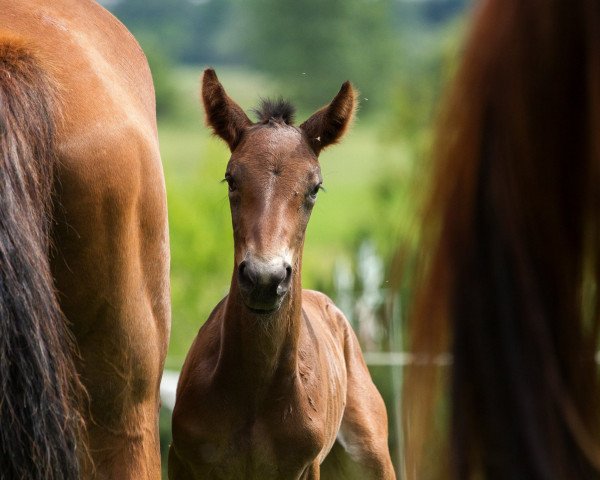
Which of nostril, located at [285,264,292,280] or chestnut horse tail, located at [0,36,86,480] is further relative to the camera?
nostril, located at [285,264,292,280]

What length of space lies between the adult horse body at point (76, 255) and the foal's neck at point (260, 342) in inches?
50.7

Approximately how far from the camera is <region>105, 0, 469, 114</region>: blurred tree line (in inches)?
2630

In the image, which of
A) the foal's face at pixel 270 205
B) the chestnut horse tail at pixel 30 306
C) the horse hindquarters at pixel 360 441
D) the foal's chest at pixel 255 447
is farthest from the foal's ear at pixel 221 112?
the chestnut horse tail at pixel 30 306

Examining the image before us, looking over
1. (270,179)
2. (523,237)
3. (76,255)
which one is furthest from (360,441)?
(523,237)

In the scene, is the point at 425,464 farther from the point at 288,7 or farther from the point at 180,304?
the point at 288,7

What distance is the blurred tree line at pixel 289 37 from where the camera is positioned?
219 feet

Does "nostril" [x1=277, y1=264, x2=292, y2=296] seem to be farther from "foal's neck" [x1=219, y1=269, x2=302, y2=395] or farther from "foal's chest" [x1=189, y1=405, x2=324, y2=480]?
"foal's chest" [x1=189, y1=405, x2=324, y2=480]

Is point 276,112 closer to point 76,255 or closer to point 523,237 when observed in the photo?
point 76,255

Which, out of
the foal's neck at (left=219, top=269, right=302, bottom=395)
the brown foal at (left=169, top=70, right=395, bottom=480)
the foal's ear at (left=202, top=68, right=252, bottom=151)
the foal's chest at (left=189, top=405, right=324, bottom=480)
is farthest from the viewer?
the foal's ear at (left=202, top=68, right=252, bottom=151)

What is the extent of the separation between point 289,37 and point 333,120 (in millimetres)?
72519

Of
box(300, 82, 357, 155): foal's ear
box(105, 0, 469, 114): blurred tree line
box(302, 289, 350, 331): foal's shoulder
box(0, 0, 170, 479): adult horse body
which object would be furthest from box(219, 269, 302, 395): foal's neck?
box(105, 0, 469, 114): blurred tree line

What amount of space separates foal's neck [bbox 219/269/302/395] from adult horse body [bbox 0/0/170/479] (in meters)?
1.29

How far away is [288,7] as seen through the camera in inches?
3140

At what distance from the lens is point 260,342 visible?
4973mm
